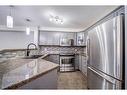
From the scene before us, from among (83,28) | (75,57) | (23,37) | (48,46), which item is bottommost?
(75,57)

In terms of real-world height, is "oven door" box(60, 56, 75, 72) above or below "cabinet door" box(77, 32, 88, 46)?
below

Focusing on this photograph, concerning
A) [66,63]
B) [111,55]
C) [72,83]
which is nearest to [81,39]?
[66,63]

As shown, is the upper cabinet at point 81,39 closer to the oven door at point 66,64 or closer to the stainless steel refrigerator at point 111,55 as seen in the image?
the oven door at point 66,64

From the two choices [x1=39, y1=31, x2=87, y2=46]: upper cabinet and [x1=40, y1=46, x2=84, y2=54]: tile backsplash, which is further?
[x1=40, y1=46, x2=84, y2=54]: tile backsplash

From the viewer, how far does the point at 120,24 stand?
62.7 inches

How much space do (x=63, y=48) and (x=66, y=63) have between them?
899mm

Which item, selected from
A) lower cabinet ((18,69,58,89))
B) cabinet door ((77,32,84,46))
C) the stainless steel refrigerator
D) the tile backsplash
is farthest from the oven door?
lower cabinet ((18,69,58,89))

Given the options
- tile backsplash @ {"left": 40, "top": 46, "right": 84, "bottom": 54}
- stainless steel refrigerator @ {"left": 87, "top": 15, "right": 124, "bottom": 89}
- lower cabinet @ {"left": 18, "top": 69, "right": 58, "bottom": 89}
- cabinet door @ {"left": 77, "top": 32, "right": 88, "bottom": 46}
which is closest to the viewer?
lower cabinet @ {"left": 18, "top": 69, "right": 58, "bottom": 89}

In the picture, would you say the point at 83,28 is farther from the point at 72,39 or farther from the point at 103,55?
the point at 103,55

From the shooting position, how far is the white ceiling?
3.64 metres

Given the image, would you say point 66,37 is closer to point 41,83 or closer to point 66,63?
point 66,63

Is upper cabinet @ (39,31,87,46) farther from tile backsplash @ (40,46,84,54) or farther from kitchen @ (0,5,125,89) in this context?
tile backsplash @ (40,46,84,54)

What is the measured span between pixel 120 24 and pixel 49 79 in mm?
1115
